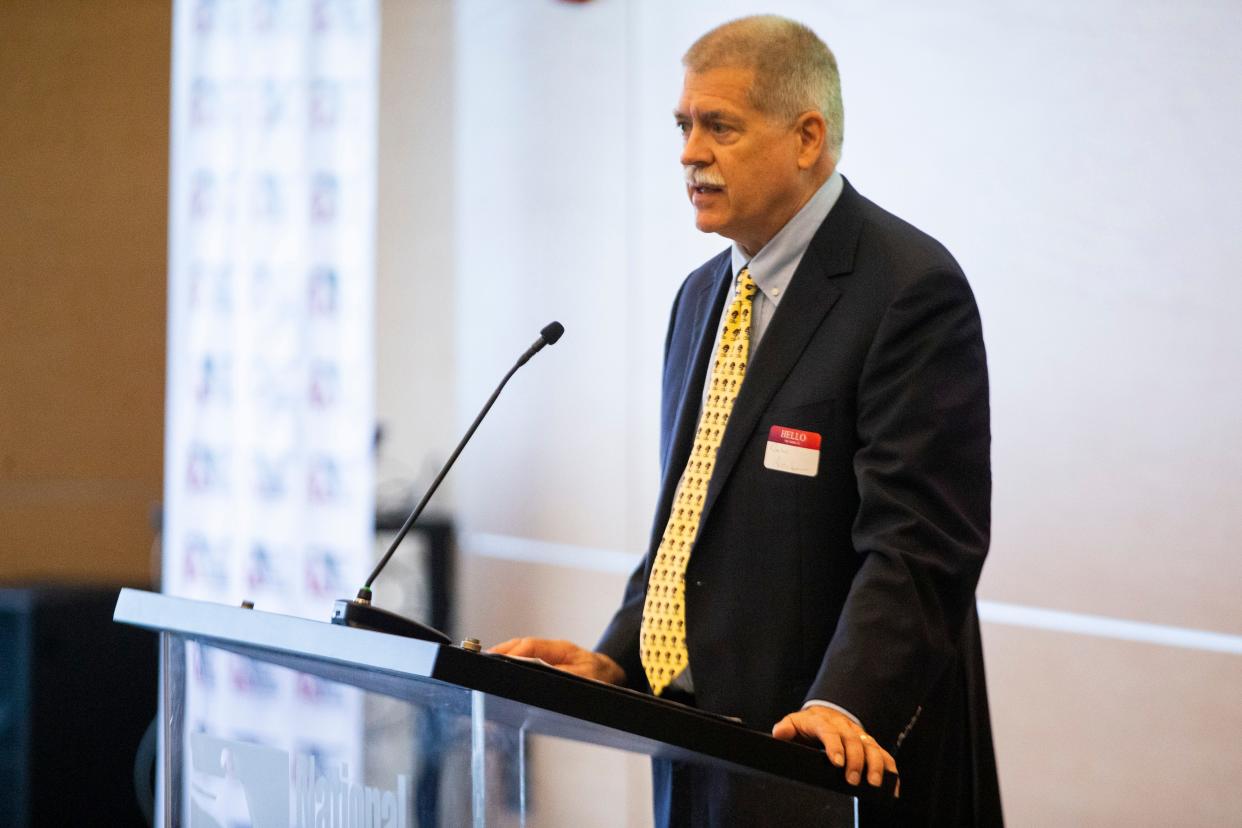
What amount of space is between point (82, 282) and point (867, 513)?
4691 mm

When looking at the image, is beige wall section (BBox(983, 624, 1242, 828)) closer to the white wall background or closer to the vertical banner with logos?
the white wall background

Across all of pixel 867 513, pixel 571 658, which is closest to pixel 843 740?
pixel 867 513

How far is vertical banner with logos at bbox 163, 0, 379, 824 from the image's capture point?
14.3 feet

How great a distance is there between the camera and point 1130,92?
2.69 m

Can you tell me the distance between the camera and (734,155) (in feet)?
6.30

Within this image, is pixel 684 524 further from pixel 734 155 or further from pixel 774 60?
pixel 774 60

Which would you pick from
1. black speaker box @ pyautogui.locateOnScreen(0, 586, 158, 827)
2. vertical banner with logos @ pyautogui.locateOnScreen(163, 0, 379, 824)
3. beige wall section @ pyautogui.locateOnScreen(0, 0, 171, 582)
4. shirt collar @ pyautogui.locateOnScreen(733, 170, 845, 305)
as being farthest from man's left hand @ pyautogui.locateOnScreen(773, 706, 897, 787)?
beige wall section @ pyautogui.locateOnScreen(0, 0, 171, 582)

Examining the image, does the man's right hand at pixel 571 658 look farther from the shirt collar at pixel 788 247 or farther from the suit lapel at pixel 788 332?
the shirt collar at pixel 788 247

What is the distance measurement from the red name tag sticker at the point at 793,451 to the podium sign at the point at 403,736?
0.44 metres

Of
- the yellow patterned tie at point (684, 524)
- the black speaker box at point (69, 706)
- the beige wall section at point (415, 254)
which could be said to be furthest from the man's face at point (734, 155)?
the beige wall section at point (415, 254)

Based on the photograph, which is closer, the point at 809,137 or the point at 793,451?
the point at 793,451

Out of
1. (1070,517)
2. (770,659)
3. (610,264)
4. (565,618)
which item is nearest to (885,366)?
(770,659)

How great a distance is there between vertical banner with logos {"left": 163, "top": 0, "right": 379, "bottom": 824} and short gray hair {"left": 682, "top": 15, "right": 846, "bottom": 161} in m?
2.59

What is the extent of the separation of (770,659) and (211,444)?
2.99 metres
